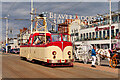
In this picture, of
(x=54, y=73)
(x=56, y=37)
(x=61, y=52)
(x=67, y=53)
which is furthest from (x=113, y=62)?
(x=56, y=37)

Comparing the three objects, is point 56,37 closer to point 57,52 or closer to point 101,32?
point 57,52

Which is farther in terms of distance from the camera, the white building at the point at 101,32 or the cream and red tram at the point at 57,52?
the white building at the point at 101,32

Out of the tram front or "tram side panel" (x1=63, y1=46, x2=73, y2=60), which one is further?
"tram side panel" (x1=63, y1=46, x2=73, y2=60)

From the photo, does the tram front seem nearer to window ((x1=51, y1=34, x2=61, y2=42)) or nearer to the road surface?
the road surface

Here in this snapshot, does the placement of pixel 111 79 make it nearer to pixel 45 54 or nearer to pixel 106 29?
pixel 45 54

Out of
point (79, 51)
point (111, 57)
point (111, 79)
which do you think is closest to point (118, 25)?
point (79, 51)

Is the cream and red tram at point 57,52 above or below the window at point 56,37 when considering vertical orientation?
below

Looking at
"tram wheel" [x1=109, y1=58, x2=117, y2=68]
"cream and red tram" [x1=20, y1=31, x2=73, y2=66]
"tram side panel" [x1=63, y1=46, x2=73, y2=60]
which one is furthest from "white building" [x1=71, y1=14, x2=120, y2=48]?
"tram wheel" [x1=109, y1=58, x2=117, y2=68]

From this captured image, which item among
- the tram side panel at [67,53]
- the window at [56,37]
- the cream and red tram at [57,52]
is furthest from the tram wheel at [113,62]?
the window at [56,37]

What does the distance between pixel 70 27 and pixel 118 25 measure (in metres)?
29.8

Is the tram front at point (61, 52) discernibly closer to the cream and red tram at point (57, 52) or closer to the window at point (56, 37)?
the cream and red tram at point (57, 52)

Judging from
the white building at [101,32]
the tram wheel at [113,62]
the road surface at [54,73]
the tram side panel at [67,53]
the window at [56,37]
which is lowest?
the road surface at [54,73]

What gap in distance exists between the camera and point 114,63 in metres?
17.4

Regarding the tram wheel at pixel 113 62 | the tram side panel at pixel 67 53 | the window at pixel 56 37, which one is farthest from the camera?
the window at pixel 56 37
